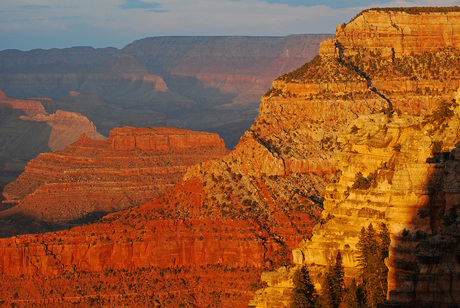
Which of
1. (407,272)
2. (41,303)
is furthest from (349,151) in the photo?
(41,303)

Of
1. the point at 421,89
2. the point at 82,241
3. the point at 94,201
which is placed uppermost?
the point at 421,89

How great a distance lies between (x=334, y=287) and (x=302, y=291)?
3.63ft

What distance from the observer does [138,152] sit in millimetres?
134500

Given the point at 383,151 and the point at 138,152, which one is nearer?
the point at 383,151

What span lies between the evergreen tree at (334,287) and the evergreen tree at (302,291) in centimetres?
77

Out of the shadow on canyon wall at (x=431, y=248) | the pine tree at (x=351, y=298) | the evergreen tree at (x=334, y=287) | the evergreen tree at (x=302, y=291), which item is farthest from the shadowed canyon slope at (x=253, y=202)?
the shadow on canyon wall at (x=431, y=248)

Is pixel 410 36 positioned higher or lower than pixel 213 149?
higher

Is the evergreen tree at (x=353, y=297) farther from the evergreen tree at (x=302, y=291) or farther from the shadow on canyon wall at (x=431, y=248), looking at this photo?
the shadow on canyon wall at (x=431, y=248)

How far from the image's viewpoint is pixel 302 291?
35.6 meters

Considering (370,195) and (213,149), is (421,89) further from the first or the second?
(213,149)

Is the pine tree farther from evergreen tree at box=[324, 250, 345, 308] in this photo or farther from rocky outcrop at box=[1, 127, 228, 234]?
rocky outcrop at box=[1, 127, 228, 234]

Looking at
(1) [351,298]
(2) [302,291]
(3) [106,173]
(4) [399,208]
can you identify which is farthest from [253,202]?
(3) [106,173]

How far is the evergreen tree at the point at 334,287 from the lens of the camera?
3503 centimetres

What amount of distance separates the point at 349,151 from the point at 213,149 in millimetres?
95291
